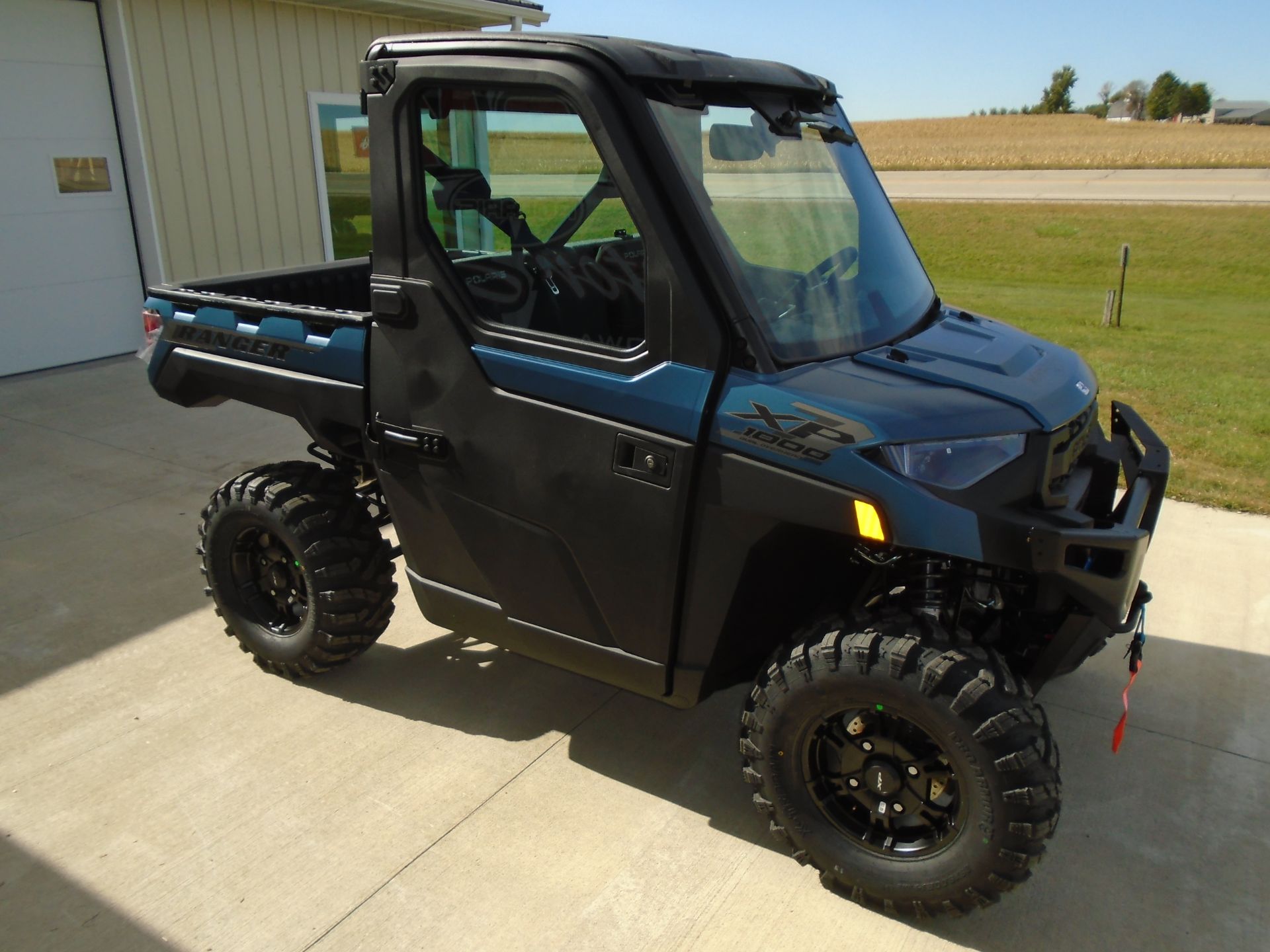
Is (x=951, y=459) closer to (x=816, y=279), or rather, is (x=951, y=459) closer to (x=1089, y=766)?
(x=816, y=279)

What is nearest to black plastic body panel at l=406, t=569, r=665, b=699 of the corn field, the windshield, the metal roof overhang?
the windshield

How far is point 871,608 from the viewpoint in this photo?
2.87 metres

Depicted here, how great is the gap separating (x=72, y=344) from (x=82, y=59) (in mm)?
2296

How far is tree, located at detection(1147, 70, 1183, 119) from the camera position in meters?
102

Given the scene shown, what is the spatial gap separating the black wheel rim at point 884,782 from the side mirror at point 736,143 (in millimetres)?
1528

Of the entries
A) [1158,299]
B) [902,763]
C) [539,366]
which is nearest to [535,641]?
[539,366]

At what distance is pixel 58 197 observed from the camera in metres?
8.29

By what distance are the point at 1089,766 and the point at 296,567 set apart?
9.47ft

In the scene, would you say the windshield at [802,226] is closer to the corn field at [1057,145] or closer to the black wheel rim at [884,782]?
the black wheel rim at [884,782]

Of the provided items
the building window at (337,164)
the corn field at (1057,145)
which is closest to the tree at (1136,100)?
the corn field at (1057,145)

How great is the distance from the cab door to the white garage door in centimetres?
646

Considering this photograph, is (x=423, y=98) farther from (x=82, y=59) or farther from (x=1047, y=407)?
(x=82, y=59)

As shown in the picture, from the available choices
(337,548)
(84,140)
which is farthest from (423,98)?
(84,140)

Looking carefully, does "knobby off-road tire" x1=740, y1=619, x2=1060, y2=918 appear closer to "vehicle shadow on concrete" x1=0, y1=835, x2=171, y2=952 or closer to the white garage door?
"vehicle shadow on concrete" x1=0, y1=835, x2=171, y2=952
